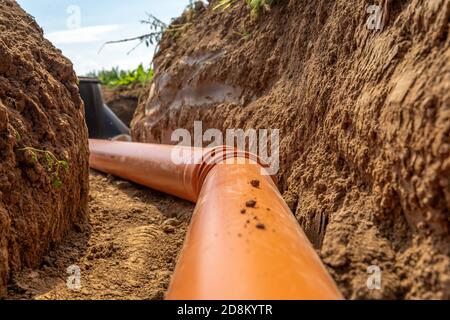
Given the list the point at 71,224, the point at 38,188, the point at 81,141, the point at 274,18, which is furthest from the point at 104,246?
the point at 274,18

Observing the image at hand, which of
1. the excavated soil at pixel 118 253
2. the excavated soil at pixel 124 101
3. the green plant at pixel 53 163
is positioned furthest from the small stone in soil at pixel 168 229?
the excavated soil at pixel 124 101

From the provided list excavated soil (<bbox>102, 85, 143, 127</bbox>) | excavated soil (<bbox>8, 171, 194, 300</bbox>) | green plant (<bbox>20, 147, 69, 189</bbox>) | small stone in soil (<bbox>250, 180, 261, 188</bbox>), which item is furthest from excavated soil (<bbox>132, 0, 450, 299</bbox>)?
excavated soil (<bbox>102, 85, 143, 127</bbox>)

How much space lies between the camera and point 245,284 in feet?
3.52

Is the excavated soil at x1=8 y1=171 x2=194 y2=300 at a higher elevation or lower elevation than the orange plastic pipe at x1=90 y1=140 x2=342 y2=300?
lower

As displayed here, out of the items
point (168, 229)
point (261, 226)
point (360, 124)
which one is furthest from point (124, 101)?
Result: point (261, 226)

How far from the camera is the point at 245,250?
1233mm

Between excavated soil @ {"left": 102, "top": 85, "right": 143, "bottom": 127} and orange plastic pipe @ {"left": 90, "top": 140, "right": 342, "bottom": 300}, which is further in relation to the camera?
excavated soil @ {"left": 102, "top": 85, "right": 143, "bottom": 127}

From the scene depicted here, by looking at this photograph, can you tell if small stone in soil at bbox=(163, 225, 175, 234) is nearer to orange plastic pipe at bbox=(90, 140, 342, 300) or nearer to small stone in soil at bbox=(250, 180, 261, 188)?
orange plastic pipe at bbox=(90, 140, 342, 300)

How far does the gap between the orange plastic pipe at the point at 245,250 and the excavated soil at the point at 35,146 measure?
83 centimetres

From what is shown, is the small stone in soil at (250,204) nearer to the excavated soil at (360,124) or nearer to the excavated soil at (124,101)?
the excavated soil at (360,124)

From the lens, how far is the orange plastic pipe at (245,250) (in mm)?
1080

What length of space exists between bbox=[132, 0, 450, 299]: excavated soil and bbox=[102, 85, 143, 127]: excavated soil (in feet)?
19.3

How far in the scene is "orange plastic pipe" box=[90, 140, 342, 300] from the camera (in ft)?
3.54

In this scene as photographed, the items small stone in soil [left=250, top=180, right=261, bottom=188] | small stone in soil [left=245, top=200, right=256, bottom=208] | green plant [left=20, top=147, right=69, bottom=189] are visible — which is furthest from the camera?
green plant [left=20, top=147, right=69, bottom=189]
